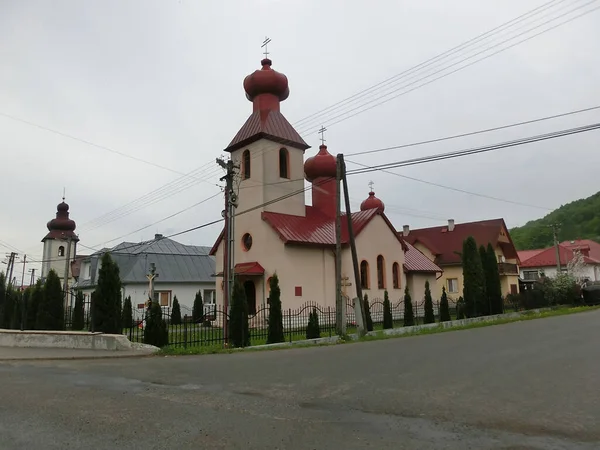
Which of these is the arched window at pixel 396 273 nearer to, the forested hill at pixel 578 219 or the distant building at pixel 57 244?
the forested hill at pixel 578 219

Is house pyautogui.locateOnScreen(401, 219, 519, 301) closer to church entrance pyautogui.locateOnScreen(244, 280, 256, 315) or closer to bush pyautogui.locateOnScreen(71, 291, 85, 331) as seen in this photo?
church entrance pyautogui.locateOnScreen(244, 280, 256, 315)

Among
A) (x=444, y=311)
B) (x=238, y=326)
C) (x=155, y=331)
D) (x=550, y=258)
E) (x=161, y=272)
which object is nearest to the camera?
(x=155, y=331)

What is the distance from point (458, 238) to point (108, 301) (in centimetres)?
3271

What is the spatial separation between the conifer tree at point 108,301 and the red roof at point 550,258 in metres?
52.3

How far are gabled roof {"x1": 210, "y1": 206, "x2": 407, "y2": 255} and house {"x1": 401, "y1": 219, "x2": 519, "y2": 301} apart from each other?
12618mm

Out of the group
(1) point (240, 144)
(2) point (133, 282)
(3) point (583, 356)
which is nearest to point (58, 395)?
(3) point (583, 356)

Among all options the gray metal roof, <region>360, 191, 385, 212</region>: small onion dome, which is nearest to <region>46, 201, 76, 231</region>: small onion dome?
the gray metal roof

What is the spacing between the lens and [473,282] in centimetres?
2467

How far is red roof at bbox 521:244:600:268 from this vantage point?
53.7 m

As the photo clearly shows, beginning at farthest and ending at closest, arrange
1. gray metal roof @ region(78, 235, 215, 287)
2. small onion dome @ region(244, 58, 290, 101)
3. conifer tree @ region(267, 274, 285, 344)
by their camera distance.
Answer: gray metal roof @ region(78, 235, 215, 287) < small onion dome @ region(244, 58, 290, 101) < conifer tree @ region(267, 274, 285, 344)

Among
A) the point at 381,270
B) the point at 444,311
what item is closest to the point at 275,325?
the point at 444,311

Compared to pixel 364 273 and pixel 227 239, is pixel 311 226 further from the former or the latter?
pixel 227 239

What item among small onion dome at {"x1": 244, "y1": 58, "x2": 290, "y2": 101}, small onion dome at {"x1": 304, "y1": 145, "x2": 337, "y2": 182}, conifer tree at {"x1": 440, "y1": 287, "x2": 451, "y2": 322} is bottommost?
conifer tree at {"x1": 440, "y1": 287, "x2": 451, "y2": 322}

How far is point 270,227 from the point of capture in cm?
2309
